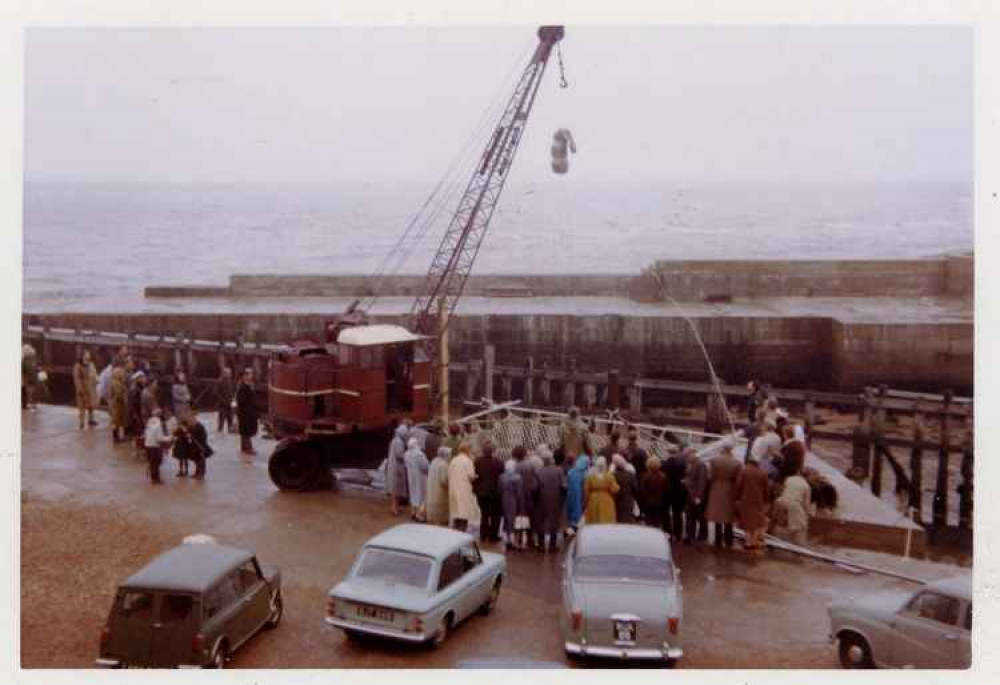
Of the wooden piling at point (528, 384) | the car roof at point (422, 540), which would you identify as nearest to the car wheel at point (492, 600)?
the car roof at point (422, 540)

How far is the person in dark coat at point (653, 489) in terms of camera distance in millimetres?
14375

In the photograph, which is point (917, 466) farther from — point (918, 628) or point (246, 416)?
point (246, 416)

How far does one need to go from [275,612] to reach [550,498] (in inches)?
156

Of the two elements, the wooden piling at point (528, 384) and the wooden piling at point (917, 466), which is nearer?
the wooden piling at point (917, 466)

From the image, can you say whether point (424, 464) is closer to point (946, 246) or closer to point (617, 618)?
point (617, 618)

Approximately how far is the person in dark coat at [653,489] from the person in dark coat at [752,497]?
38.0 inches

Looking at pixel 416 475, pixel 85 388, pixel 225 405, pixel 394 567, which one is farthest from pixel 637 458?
pixel 85 388

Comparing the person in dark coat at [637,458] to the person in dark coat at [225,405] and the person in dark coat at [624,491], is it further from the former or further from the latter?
the person in dark coat at [225,405]

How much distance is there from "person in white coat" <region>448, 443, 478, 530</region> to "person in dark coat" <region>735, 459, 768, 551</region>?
345 cm

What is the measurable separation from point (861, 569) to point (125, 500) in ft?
34.5

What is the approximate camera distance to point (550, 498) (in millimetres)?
14250

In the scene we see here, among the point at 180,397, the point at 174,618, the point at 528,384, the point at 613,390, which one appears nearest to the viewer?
the point at 174,618

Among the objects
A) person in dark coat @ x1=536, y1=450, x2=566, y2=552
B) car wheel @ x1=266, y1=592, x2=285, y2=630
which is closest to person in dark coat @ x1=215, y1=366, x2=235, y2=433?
person in dark coat @ x1=536, y1=450, x2=566, y2=552

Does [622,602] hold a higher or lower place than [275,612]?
higher
